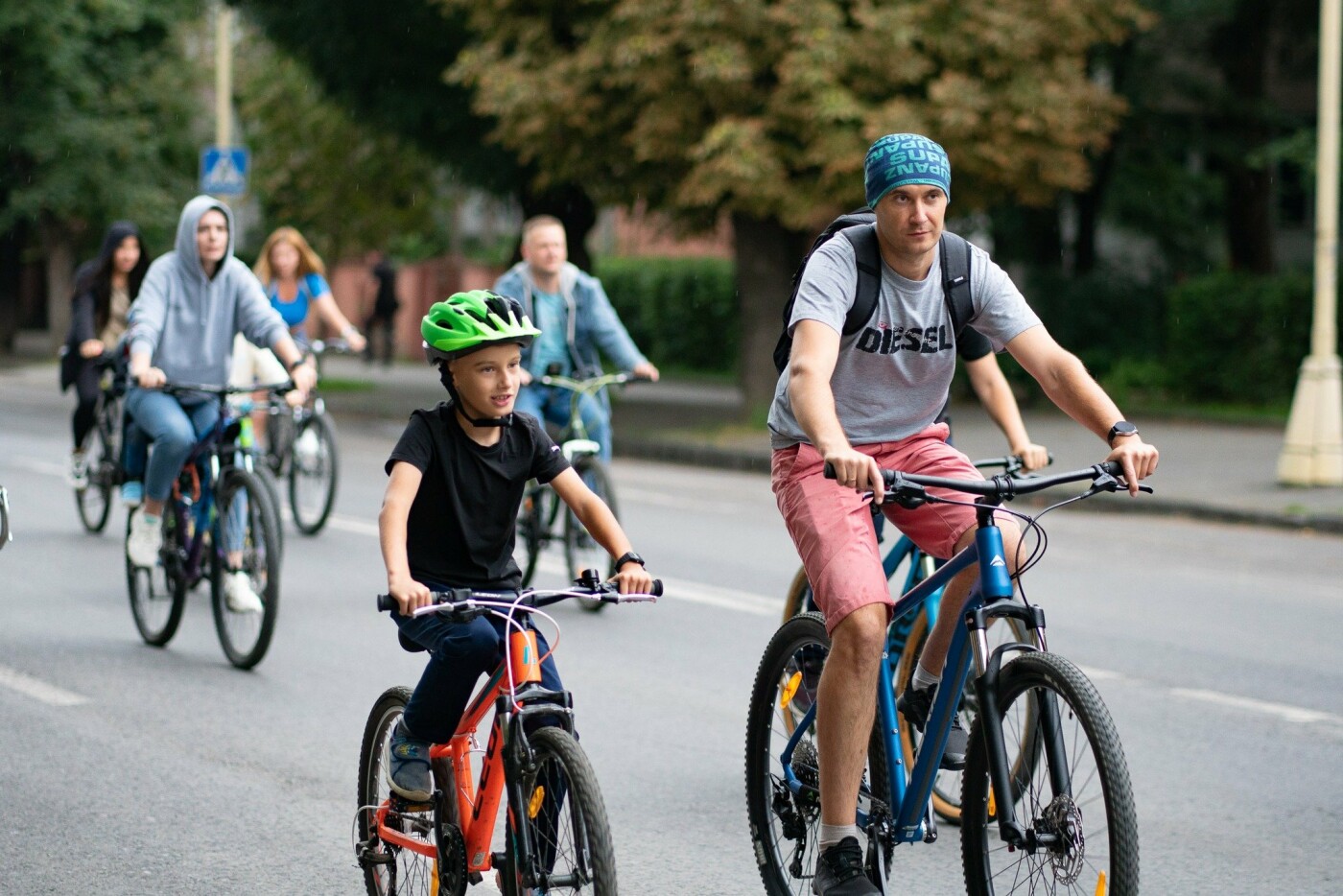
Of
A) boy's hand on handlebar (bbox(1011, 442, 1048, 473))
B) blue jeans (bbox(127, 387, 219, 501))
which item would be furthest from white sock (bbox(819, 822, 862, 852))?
blue jeans (bbox(127, 387, 219, 501))

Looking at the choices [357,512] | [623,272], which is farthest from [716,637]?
[623,272]

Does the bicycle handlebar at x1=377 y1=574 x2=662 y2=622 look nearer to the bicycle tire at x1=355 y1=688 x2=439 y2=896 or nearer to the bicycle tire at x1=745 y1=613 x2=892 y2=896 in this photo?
the bicycle tire at x1=355 y1=688 x2=439 y2=896

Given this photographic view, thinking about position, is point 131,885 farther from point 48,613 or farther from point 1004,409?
point 48,613

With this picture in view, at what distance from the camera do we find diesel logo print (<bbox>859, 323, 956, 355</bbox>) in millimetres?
4398

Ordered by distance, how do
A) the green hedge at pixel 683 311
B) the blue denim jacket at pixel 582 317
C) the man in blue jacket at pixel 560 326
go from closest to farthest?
the man in blue jacket at pixel 560 326
the blue denim jacket at pixel 582 317
the green hedge at pixel 683 311

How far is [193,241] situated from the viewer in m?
8.27

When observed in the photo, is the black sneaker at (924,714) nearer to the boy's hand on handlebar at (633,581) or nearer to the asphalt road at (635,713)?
the asphalt road at (635,713)

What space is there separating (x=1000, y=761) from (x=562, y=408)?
600 centimetres

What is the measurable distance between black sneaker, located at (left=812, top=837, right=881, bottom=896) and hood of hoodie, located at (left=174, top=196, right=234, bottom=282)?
4972 mm

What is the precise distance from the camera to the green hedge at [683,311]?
32.0 meters

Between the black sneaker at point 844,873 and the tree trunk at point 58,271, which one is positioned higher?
the tree trunk at point 58,271

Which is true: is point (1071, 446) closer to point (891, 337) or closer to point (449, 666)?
point (891, 337)

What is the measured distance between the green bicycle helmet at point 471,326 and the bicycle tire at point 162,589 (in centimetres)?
406

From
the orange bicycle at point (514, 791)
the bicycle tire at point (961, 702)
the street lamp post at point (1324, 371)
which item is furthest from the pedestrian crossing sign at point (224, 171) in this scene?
the orange bicycle at point (514, 791)
